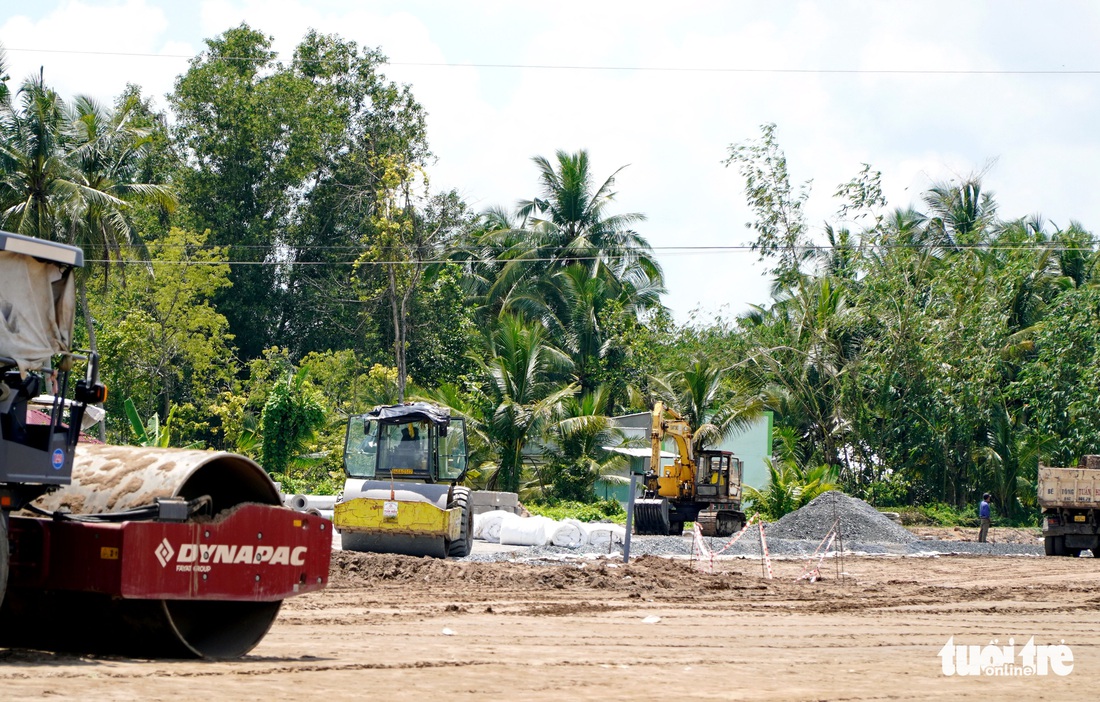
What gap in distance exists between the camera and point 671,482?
34406mm

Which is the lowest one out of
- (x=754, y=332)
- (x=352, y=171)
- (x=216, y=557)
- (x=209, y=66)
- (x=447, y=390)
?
(x=216, y=557)

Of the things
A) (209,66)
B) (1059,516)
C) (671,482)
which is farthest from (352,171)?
(1059,516)

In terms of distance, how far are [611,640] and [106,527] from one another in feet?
16.5

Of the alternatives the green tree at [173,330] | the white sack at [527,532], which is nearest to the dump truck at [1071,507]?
the white sack at [527,532]

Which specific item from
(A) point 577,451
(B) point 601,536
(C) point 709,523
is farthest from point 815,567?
(A) point 577,451

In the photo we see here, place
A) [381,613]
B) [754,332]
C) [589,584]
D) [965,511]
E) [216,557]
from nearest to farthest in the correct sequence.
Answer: [216,557] → [381,613] → [589,584] → [965,511] → [754,332]

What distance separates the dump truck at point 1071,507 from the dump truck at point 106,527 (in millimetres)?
24738

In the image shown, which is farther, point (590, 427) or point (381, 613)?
point (590, 427)

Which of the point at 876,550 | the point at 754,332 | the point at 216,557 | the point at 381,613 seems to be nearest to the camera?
the point at 216,557

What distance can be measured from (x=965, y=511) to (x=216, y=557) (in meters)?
39.0

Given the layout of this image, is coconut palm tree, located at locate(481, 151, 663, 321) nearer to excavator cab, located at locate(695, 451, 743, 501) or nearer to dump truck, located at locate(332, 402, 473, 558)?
excavator cab, located at locate(695, 451, 743, 501)

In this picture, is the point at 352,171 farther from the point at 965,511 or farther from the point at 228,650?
the point at 228,650

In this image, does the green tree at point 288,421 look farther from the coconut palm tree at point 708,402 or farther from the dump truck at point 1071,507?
the dump truck at point 1071,507

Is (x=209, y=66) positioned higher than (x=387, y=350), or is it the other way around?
(x=209, y=66)
